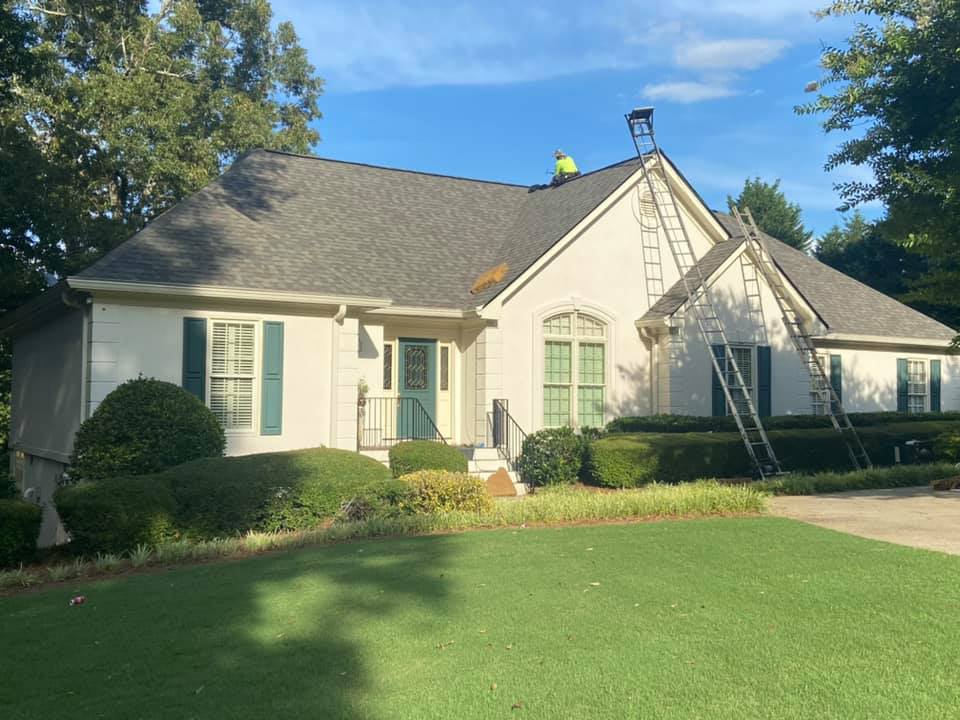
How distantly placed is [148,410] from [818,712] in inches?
396

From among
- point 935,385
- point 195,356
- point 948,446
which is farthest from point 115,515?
point 935,385

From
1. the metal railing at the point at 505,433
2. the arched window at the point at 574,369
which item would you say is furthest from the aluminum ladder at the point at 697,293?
the metal railing at the point at 505,433

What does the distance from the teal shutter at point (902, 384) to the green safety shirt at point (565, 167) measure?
32.4ft

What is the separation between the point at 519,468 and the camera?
15.7 metres

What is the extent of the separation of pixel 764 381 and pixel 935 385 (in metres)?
7.29

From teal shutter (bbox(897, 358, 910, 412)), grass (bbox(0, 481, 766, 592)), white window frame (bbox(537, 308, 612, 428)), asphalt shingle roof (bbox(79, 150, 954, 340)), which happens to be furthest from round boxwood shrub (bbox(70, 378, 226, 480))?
teal shutter (bbox(897, 358, 910, 412))

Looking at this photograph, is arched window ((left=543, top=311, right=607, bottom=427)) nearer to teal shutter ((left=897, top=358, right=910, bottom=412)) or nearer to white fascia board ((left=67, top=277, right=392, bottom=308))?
white fascia board ((left=67, top=277, right=392, bottom=308))

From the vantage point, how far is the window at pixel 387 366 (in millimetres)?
16281

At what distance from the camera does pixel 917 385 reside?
22.1 meters

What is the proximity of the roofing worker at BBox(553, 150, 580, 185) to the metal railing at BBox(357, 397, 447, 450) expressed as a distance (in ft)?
27.0

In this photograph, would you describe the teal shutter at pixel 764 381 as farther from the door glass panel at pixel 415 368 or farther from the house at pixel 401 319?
the door glass panel at pixel 415 368

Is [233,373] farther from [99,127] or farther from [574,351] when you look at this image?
[99,127]

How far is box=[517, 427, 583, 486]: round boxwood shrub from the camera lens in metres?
15.1

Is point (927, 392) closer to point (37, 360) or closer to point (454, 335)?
point (454, 335)
